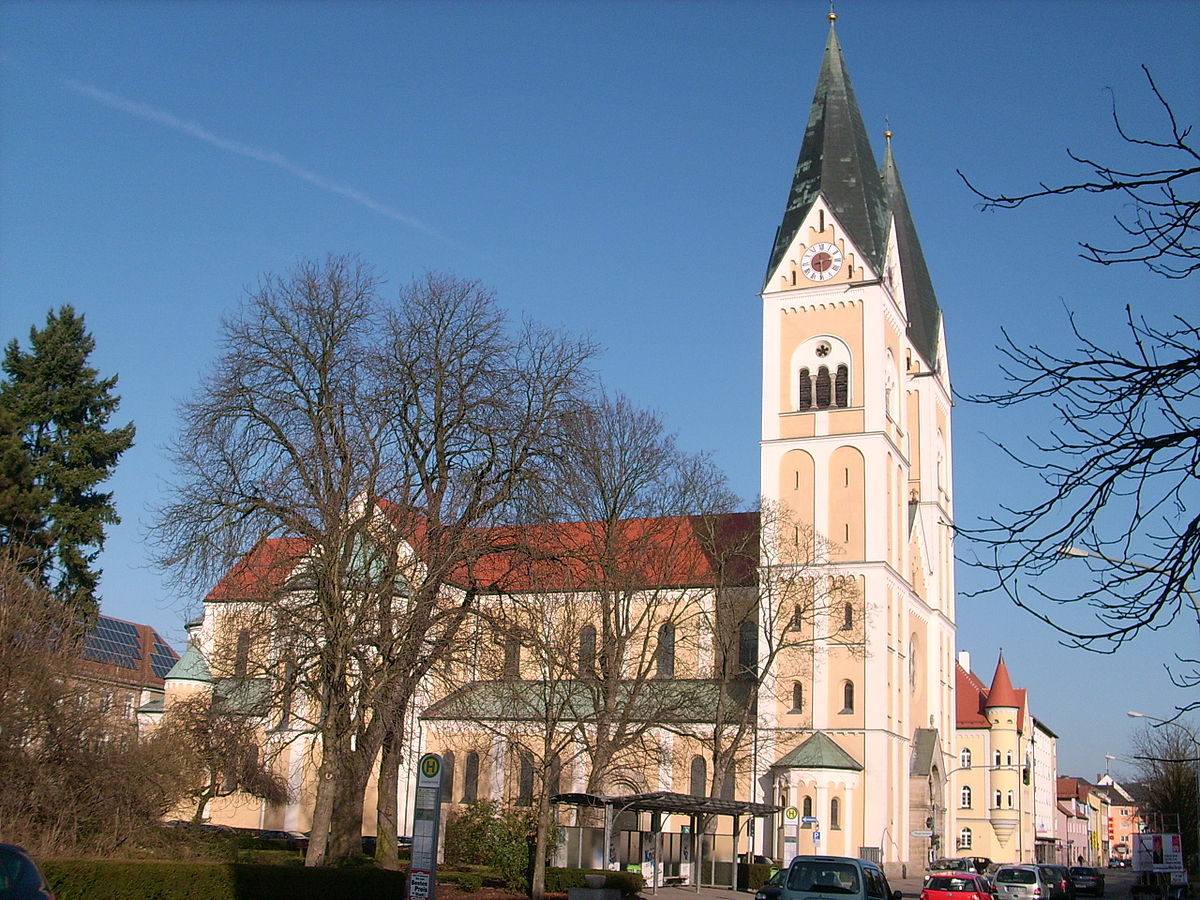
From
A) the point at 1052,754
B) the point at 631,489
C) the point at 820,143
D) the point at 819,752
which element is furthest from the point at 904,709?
the point at 1052,754

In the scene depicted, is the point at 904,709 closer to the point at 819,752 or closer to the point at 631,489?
the point at 819,752

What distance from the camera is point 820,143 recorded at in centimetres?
5712

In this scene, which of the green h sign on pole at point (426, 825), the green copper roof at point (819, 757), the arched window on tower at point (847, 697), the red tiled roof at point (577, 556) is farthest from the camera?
the arched window on tower at point (847, 697)

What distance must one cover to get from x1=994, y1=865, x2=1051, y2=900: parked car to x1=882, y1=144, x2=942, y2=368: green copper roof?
3560cm

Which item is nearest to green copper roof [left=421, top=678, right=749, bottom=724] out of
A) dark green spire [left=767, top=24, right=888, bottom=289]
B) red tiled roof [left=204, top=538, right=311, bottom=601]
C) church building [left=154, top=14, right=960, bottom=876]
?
church building [left=154, top=14, right=960, bottom=876]

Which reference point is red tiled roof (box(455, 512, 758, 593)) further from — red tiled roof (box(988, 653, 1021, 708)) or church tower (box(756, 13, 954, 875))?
red tiled roof (box(988, 653, 1021, 708))

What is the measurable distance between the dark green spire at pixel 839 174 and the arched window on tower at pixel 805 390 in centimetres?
511

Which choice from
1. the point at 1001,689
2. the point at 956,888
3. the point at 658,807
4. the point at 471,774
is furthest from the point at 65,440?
the point at 1001,689

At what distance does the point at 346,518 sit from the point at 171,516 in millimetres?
4354

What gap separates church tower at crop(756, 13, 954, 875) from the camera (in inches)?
1928

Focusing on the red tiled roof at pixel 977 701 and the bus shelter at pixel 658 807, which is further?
the red tiled roof at pixel 977 701

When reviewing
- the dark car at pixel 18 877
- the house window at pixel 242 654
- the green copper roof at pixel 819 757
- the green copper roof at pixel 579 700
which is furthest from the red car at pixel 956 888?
the dark car at pixel 18 877

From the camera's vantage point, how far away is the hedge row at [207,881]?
18.4 m

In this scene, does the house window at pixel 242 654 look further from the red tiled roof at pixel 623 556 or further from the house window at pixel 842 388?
the house window at pixel 842 388
